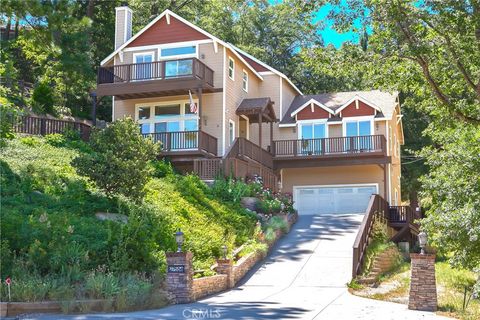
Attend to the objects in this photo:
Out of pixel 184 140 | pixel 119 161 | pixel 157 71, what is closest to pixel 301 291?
pixel 119 161

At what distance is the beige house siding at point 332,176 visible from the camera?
117 feet

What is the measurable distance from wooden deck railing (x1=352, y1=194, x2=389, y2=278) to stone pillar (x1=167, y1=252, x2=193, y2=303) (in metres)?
6.00

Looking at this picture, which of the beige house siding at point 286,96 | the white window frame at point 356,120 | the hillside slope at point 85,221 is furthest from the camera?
the beige house siding at point 286,96

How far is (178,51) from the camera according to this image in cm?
3319

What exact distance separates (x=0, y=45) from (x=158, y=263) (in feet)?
25.7

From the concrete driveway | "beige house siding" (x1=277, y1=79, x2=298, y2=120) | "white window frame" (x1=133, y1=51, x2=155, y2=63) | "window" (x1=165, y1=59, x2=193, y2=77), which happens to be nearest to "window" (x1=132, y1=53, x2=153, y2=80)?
"window" (x1=165, y1=59, x2=193, y2=77)

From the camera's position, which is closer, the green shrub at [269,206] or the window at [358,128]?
the green shrub at [269,206]

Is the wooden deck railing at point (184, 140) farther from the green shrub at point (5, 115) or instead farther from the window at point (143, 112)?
the green shrub at point (5, 115)

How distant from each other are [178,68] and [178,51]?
2.12m

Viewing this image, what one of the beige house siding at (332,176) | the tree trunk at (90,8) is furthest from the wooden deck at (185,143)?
the tree trunk at (90,8)

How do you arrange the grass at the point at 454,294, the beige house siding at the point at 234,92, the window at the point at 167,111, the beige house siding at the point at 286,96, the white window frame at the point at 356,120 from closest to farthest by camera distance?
the grass at the point at 454,294
the beige house siding at the point at 234,92
the window at the point at 167,111
the white window frame at the point at 356,120
the beige house siding at the point at 286,96

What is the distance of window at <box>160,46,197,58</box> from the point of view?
33.0 meters

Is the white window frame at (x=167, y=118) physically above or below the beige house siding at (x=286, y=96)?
below

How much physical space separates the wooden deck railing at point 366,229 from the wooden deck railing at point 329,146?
15.4ft
